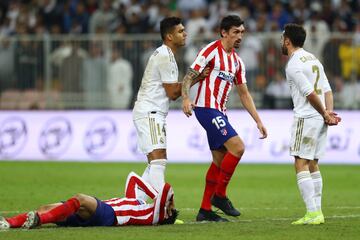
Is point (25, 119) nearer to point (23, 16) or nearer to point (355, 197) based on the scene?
point (23, 16)

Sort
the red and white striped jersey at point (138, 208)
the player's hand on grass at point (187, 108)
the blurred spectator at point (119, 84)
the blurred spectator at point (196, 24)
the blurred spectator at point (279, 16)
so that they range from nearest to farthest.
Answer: the red and white striped jersey at point (138, 208) → the player's hand on grass at point (187, 108) → the blurred spectator at point (119, 84) → the blurred spectator at point (196, 24) → the blurred spectator at point (279, 16)

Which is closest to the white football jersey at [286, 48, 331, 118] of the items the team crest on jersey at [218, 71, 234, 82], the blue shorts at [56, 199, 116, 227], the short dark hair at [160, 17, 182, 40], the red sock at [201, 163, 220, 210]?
the team crest on jersey at [218, 71, 234, 82]

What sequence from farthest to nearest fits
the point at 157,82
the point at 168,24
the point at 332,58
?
the point at 332,58 → the point at 168,24 → the point at 157,82

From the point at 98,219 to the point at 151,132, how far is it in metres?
1.75

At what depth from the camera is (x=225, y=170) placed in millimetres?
12383

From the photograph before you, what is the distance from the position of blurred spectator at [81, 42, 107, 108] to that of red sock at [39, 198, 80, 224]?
42.4 ft

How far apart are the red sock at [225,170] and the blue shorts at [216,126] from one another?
8.4 inches

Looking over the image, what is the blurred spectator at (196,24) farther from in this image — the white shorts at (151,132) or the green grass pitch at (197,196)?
the white shorts at (151,132)

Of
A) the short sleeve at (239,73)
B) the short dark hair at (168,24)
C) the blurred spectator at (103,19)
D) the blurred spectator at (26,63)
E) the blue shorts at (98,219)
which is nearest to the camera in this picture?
the blue shorts at (98,219)

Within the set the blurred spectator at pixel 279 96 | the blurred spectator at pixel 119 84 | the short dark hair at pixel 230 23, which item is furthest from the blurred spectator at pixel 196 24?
the short dark hair at pixel 230 23

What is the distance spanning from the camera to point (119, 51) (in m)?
23.8

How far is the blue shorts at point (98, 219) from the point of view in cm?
1088

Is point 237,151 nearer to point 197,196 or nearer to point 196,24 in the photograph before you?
point 197,196

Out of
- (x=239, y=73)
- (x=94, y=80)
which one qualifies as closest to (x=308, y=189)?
(x=239, y=73)
